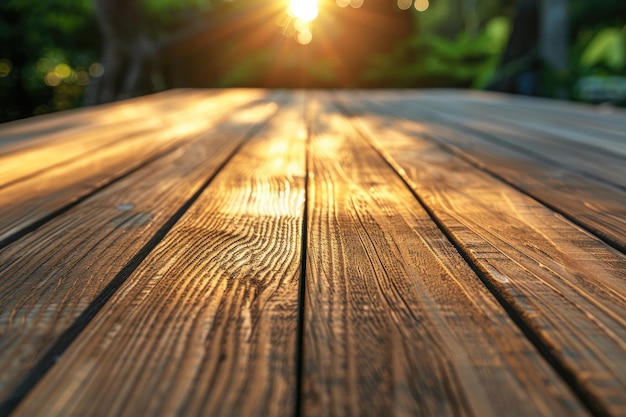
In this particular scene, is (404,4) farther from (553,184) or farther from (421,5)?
(421,5)

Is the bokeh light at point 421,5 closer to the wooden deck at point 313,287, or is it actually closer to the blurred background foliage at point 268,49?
the blurred background foliage at point 268,49

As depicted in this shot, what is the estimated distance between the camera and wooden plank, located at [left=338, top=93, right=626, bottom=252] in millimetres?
1004

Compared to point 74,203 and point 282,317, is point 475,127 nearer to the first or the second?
point 74,203

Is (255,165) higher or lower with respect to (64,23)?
lower

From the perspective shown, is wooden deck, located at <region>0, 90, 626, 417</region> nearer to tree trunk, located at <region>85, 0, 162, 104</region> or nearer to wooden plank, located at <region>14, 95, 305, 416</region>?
wooden plank, located at <region>14, 95, 305, 416</region>

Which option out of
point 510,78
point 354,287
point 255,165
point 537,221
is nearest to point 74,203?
point 255,165

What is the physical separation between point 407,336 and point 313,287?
158mm

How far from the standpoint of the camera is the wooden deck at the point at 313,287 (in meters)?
0.49

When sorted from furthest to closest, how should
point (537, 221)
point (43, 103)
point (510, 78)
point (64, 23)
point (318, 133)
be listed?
point (43, 103) < point (64, 23) < point (510, 78) < point (318, 133) < point (537, 221)

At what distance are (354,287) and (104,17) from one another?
26.8 ft

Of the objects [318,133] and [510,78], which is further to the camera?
[510,78]

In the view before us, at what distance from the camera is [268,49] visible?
12.3 m

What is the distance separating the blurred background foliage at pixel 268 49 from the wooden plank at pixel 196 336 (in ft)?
26.0

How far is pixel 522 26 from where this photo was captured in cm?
796
